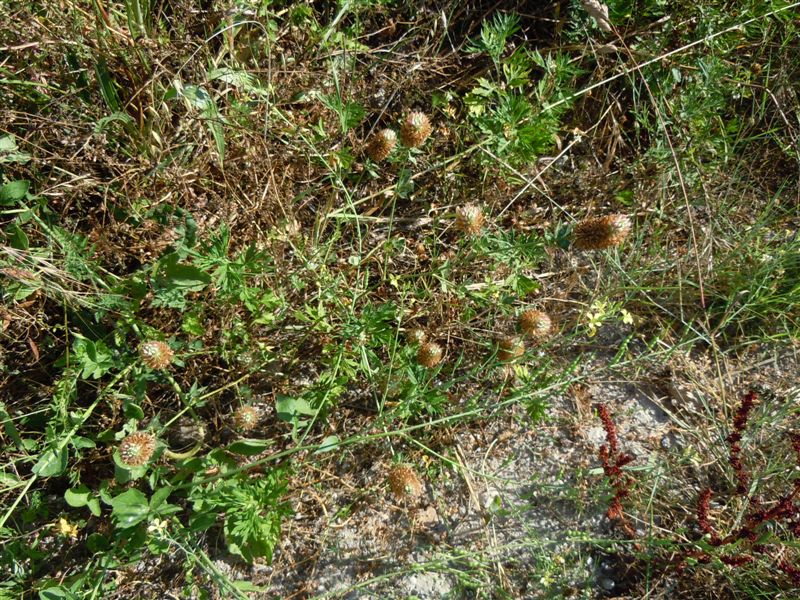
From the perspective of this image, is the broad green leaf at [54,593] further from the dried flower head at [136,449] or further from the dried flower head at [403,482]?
the dried flower head at [403,482]

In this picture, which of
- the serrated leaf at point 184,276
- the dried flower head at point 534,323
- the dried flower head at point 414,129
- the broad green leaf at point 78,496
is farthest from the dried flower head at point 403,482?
the dried flower head at point 414,129

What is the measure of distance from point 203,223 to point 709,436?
2.33 m

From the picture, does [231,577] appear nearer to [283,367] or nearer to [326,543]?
[326,543]

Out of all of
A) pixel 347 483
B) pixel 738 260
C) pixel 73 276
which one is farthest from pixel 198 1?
pixel 738 260

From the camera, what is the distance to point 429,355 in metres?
2.49

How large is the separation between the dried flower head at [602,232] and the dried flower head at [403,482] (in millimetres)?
1060

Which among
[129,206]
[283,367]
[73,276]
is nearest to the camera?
[73,276]

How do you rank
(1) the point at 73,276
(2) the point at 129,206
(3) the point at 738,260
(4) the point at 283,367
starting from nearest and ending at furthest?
(1) the point at 73,276 → (2) the point at 129,206 → (4) the point at 283,367 → (3) the point at 738,260

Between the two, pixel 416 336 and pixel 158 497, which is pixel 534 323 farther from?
pixel 158 497

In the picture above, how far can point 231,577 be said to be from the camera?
7.99 ft

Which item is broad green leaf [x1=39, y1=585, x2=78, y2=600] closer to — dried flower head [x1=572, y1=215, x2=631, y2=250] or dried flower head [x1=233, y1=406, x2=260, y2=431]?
dried flower head [x1=233, y1=406, x2=260, y2=431]

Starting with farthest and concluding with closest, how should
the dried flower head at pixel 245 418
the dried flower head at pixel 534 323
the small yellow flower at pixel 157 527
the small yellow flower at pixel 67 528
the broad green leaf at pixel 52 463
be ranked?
the dried flower head at pixel 534 323 → the dried flower head at pixel 245 418 → the small yellow flower at pixel 67 528 → the broad green leaf at pixel 52 463 → the small yellow flower at pixel 157 527

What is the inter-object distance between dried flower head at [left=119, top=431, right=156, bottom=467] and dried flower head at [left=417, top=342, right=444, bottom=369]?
1.01 metres

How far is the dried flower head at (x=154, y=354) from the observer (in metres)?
2.23
